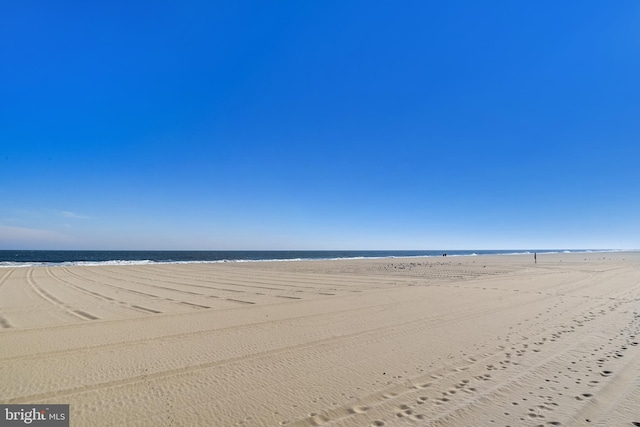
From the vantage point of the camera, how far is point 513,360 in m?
6.09

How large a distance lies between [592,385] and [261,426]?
17.3ft

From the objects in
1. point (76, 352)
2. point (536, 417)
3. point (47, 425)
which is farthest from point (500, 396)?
point (76, 352)

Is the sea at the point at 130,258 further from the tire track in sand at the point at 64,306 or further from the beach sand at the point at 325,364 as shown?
the beach sand at the point at 325,364

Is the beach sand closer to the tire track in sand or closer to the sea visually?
the tire track in sand

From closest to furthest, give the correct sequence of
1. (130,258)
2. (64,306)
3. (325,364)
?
(325,364)
(64,306)
(130,258)

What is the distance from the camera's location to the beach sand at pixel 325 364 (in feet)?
13.6

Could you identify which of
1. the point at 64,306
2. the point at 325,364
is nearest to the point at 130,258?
the point at 64,306

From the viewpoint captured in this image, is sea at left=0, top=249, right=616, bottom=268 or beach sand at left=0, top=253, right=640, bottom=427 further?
sea at left=0, top=249, right=616, bottom=268

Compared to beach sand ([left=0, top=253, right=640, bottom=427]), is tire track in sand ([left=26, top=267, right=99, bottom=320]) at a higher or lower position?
lower

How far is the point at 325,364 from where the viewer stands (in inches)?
231

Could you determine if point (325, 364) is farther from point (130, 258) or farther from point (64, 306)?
point (130, 258)

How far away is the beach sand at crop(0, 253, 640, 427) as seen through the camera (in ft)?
13.6

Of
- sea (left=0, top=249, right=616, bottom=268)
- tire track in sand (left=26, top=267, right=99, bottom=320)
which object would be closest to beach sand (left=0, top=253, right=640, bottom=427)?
tire track in sand (left=26, top=267, right=99, bottom=320)

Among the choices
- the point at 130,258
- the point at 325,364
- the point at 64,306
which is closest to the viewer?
the point at 325,364
